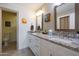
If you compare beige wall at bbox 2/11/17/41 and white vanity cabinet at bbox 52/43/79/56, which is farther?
beige wall at bbox 2/11/17/41

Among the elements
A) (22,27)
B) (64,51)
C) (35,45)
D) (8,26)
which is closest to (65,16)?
(64,51)

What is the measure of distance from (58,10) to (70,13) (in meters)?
0.63

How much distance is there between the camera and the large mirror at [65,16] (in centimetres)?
211

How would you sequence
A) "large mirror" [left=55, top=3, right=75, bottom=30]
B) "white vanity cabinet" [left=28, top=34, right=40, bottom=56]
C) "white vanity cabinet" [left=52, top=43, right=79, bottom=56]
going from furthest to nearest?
"white vanity cabinet" [left=28, top=34, right=40, bottom=56] → "large mirror" [left=55, top=3, right=75, bottom=30] → "white vanity cabinet" [left=52, top=43, right=79, bottom=56]

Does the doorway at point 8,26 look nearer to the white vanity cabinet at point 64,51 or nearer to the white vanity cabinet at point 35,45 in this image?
the white vanity cabinet at point 35,45

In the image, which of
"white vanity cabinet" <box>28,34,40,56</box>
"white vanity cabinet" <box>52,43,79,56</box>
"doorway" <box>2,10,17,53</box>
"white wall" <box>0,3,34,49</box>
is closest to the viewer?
"white vanity cabinet" <box>52,43,79,56</box>

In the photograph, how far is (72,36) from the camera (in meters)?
2.04

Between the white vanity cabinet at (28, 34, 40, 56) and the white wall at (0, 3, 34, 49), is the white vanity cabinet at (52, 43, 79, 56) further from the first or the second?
the white wall at (0, 3, 34, 49)

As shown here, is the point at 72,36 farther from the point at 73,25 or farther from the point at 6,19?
the point at 6,19

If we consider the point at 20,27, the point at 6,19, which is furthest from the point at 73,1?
the point at 6,19

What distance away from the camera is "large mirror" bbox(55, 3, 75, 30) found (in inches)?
83.0

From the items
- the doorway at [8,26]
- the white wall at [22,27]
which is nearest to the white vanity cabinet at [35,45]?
the white wall at [22,27]

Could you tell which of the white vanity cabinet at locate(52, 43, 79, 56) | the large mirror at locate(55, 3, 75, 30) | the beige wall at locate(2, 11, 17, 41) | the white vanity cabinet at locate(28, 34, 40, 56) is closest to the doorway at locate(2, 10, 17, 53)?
the beige wall at locate(2, 11, 17, 41)

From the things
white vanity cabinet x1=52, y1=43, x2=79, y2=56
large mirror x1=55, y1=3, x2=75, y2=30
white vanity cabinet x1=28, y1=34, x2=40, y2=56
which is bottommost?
white vanity cabinet x1=28, y1=34, x2=40, y2=56
